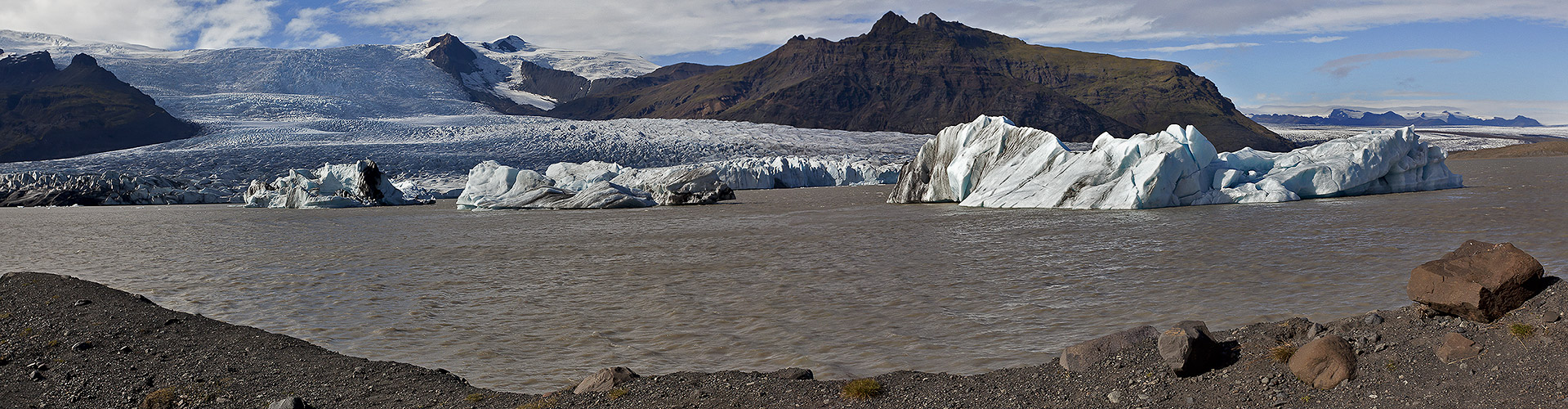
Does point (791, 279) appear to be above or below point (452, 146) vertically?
below

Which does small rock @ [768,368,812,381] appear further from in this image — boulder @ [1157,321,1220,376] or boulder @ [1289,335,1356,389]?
boulder @ [1289,335,1356,389]

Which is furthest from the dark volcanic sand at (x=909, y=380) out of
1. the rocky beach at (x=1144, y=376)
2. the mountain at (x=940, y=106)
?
the mountain at (x=940, y=106)

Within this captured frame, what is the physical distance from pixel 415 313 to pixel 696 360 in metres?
3.82

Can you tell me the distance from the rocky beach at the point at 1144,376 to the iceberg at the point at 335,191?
108 ft

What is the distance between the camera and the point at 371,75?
101 metres

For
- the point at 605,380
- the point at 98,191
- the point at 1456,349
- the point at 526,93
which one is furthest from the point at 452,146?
the point at 526,93

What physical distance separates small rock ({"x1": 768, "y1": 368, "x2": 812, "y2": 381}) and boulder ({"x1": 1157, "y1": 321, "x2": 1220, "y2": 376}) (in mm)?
2069

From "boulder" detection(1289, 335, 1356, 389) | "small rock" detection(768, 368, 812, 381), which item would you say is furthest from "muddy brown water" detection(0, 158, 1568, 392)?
"boulder" detection(1289, 335, 1356, 389)

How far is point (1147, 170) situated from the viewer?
22922 mm

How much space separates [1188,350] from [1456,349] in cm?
132

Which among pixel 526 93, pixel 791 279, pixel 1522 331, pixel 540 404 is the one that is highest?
pixel 526 93

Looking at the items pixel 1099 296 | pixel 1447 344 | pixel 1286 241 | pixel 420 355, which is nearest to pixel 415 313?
pixel 420 355

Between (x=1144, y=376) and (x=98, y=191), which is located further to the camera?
(x=98, y=191)

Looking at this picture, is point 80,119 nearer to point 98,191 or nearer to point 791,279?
point 98,191
